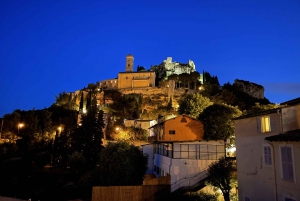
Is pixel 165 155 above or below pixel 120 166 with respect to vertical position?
above

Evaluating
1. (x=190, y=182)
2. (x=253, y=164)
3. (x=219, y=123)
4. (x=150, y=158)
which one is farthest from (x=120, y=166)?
(x=253, y=164)

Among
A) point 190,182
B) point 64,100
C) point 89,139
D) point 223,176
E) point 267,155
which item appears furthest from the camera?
point 64,100

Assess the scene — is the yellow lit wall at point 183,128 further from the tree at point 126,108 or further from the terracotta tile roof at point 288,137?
the tree at point 126,108

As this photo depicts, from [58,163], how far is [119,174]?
23.3 m

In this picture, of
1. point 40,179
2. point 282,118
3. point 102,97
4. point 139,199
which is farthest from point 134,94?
point 282,118

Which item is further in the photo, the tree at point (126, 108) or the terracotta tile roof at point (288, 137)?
the tree at point (126, 108)

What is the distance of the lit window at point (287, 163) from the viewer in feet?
38.2

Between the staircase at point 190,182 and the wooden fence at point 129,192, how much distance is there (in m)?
1.00

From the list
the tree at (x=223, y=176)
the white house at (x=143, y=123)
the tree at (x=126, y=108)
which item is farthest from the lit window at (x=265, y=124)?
the tree at (x=126, y=108)

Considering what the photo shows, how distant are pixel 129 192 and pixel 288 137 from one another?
47.3ft

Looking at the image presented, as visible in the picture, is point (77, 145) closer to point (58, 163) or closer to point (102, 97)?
point (58, 163)

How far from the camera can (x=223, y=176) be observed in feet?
61.2

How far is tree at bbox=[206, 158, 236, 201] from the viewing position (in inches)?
721

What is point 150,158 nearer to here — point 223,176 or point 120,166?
point 120,166
